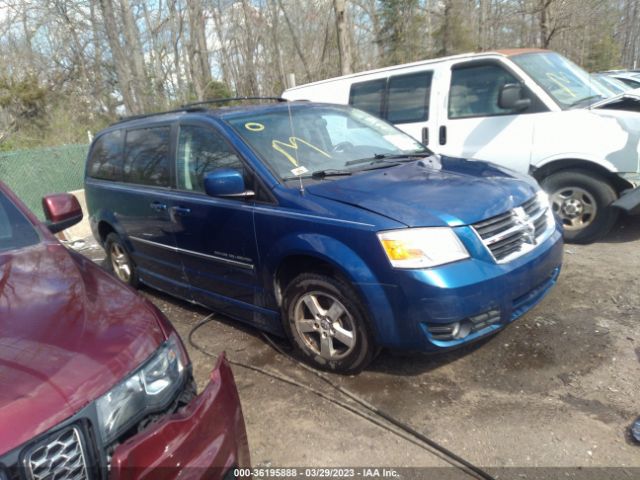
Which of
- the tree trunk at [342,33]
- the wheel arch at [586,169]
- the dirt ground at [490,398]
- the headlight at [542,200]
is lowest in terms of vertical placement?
the dirt ground at [490,398]

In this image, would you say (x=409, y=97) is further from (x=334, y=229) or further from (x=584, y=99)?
(x=334, y=229)

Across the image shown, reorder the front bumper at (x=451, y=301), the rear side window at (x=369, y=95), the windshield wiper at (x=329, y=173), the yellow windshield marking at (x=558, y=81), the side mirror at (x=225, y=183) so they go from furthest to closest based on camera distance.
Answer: the rear side window at (x=369, y=95) < the yellow windshield marking at (x=558, y=81) < the windshield wiper at (x=329, y=173) < the side mirror at (x=225, y=183) < the front bumper at (x=451, y=301)

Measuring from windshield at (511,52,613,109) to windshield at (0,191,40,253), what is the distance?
16.1 feet

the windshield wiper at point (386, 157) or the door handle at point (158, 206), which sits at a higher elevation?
the windshield wiper at point (386, 157)

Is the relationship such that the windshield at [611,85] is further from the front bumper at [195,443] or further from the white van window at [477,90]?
the front bumper at [195,443]

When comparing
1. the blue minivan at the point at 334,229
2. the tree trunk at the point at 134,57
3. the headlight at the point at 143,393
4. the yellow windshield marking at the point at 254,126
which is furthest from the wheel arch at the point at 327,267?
the tree trunk at the point at 134,57

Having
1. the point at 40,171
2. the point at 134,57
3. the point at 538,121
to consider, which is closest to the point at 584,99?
the point at 538,121

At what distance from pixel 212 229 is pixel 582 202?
3.76 metres

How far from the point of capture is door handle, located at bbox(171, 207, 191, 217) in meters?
3.77

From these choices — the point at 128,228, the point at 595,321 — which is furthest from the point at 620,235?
the point at 128,228

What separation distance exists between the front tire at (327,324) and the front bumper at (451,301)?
16 cm

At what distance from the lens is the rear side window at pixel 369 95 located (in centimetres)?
647

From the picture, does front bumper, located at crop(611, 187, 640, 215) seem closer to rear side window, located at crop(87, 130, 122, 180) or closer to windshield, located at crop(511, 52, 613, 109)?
windshield, located at crop(511, 52, 613, 109)

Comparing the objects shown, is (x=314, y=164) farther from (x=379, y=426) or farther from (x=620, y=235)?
(x=620, y=235)
